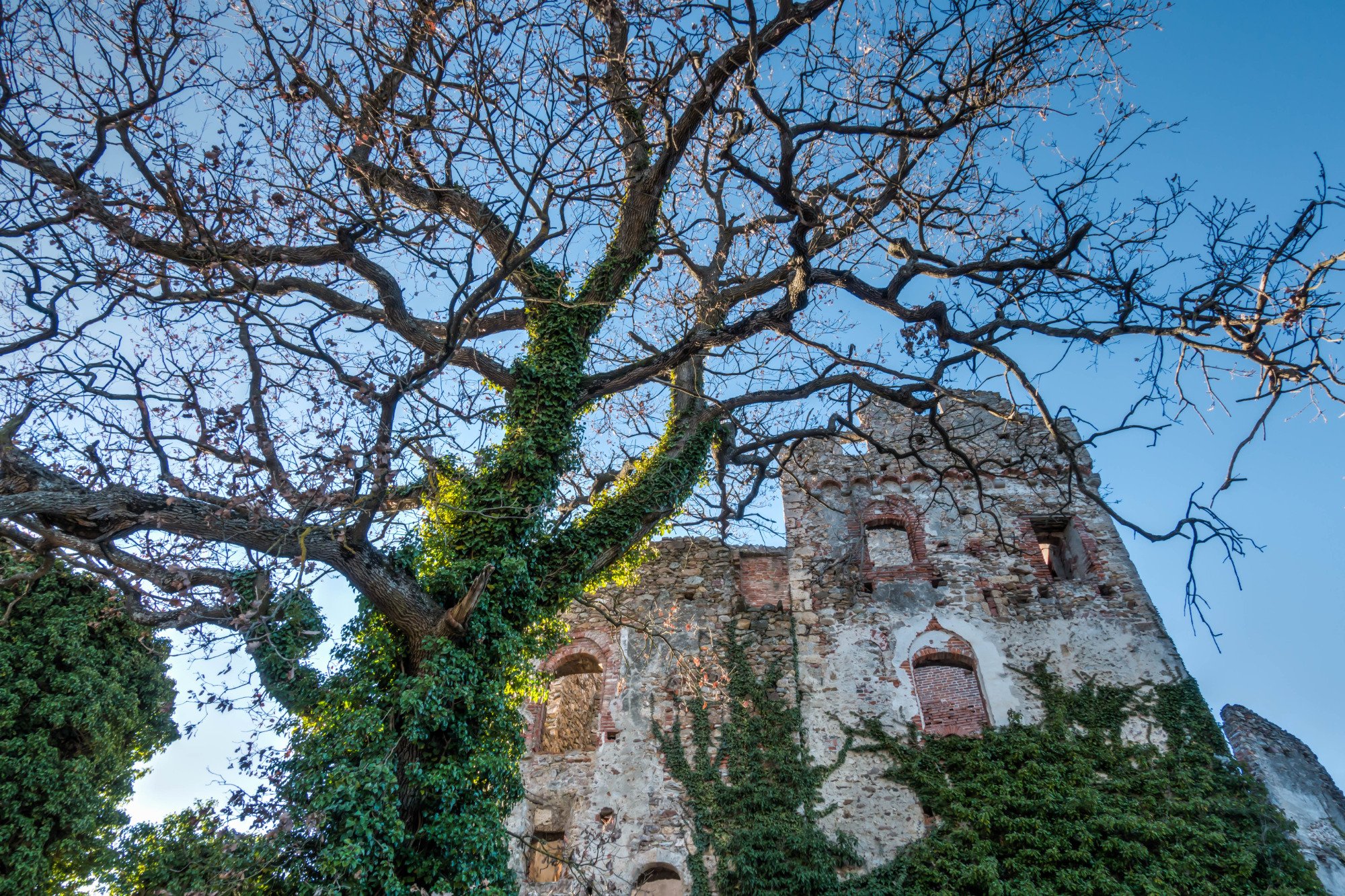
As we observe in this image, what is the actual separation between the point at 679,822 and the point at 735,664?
211 centimetres

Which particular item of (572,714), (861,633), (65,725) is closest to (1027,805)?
(861,633)

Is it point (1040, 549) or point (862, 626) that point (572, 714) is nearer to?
point (862, 626)

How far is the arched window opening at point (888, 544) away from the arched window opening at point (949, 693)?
1476 mm

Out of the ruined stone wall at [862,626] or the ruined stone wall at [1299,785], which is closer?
the ruined stone wall at [1299,785]

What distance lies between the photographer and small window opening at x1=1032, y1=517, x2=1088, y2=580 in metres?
11.6

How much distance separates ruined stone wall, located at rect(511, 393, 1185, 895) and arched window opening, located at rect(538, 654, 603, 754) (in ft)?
9.32

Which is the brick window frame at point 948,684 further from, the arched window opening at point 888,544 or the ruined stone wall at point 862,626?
the arched window opening at point 888,544

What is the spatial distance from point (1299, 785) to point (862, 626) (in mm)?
5161

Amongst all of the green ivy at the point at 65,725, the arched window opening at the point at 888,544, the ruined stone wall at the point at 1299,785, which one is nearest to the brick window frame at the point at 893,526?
the arched window opening at the point at 888,544

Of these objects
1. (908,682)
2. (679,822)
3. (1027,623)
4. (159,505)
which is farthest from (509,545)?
(1027,623)

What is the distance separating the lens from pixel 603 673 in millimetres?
10758

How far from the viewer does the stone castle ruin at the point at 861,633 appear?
9188 mm

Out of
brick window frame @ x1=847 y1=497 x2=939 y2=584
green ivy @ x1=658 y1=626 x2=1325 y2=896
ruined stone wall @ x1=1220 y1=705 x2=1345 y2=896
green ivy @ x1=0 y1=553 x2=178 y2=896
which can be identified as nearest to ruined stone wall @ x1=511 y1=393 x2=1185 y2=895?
brick window frame @ x1=847 y1=497 x2=939 y2=584

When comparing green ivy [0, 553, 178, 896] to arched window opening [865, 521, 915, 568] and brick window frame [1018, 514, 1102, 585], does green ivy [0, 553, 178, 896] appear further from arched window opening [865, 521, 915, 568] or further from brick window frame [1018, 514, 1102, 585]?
brick window frame [1018, 514, 1102, 585]
